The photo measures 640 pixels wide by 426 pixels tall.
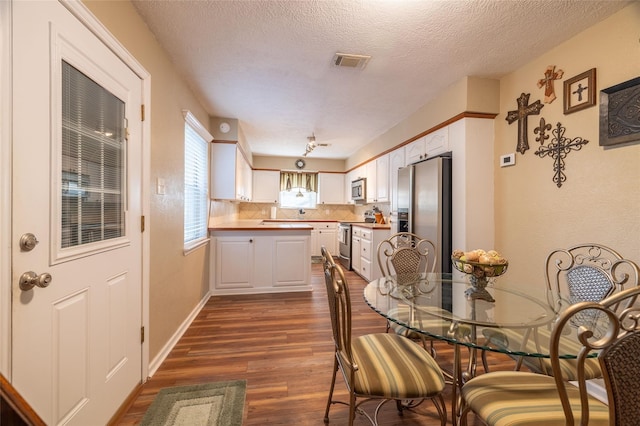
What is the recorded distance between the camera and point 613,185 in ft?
5.71

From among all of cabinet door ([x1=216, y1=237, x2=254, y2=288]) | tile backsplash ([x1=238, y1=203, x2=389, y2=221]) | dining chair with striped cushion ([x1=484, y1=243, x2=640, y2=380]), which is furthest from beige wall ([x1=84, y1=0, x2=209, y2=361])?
tile backsplash ([x1=238, y1=203, x2=389, y2=221])

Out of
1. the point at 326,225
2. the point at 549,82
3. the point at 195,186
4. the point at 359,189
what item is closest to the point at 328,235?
the point at 326,225

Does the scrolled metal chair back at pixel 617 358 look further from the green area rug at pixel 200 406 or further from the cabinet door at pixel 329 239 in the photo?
the cabinet door at pixel 329 239

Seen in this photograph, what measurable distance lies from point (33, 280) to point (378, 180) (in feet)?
14.3

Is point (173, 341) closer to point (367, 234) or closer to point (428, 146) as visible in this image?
point (367, 234)

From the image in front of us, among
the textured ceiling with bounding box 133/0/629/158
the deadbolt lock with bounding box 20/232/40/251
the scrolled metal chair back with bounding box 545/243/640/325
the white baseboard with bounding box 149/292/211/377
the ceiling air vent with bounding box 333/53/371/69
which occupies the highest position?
the textured ceiling with bounding box 133/0/629/158

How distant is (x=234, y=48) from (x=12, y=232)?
186cm

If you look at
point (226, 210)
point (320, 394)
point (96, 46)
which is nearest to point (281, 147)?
point (226, 210)

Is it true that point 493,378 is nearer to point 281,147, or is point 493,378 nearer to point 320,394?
point 320,394

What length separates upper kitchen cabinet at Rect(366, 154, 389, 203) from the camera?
438cm

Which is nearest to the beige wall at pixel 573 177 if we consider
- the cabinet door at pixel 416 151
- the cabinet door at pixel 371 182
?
the cabinet door at pixel 416 151

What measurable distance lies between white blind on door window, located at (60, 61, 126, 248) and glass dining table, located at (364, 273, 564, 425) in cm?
150

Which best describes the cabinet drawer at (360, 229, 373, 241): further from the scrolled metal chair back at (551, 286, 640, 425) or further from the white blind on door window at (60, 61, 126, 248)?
the scrolled metal chair back at (551, 286, 640, 425)

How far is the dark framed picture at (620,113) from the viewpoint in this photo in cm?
161
